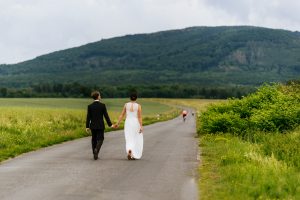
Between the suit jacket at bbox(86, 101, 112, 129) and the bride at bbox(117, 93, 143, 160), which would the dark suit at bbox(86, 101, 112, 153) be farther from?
the bride at bbox(117, 93, 143, 160)

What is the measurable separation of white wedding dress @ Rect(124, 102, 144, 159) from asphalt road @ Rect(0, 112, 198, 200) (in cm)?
39

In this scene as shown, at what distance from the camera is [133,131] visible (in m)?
17.3

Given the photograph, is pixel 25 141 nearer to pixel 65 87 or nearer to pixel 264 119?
pixel 264 119

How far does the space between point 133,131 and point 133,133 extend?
0.06 m

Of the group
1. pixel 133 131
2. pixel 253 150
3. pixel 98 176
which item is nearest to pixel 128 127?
pixel 133 131

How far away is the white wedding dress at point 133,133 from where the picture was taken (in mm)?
17172

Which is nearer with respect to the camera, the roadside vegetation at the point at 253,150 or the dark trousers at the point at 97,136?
the roadside vegetation at the point at 253,150

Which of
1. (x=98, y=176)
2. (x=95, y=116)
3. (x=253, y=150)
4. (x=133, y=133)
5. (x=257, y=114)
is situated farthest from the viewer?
(x=257, y=114)

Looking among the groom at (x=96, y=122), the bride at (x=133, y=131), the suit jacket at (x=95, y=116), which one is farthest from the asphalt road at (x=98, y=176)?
the suit jacket at (x=95, y=116)

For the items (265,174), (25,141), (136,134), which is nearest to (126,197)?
(265,174)

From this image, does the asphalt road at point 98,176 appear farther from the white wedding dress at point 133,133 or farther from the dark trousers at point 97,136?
the dark trousers at point 97,136

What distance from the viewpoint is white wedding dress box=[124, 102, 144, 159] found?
1717cm

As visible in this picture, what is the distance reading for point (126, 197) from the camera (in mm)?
10469

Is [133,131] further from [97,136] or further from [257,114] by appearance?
[257,114]
